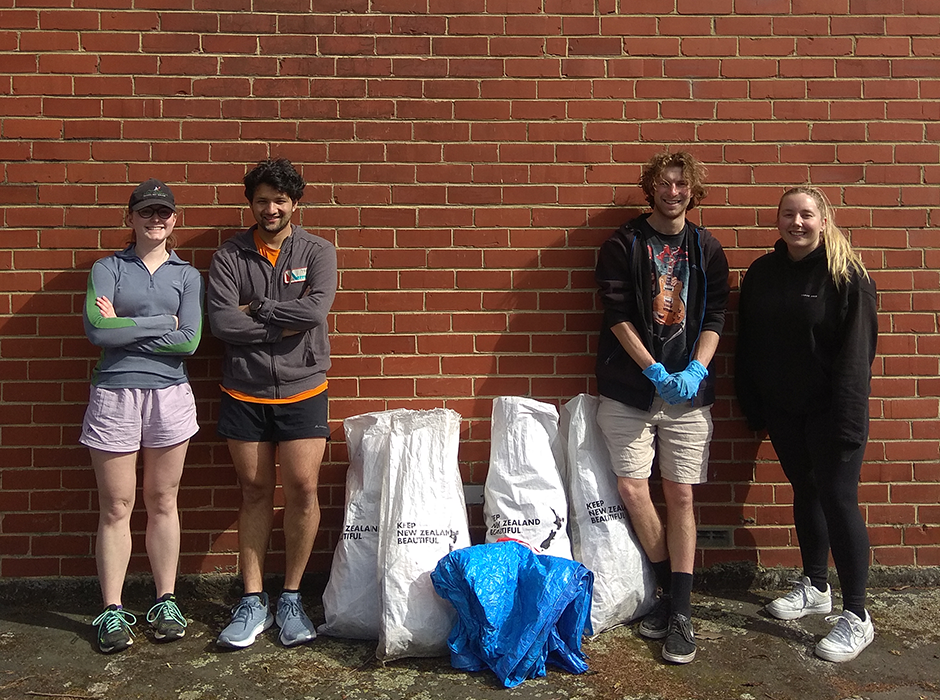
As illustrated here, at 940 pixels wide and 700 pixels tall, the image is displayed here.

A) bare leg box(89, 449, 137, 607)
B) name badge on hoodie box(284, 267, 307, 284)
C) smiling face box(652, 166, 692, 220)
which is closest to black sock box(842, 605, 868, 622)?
smiling face box(652, 166, 692, 220)

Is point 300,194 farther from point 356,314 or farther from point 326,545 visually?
point 326,545

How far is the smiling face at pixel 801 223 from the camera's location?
3596mm

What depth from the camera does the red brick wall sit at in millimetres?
3980

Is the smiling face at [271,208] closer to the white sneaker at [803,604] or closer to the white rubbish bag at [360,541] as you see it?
the white rubbish bag at [360,541]

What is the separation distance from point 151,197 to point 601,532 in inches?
102

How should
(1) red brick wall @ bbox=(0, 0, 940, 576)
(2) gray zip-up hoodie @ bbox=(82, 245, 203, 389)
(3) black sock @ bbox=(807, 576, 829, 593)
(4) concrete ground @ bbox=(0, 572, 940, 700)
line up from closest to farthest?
(4) concrete ground @ bbox=(0, 572, 940, 700), (2) gray zip-up hoodie @ bbox=(82, 245, 203, 389), (3) black sock @ bbox=(807, 576, 829, 593), (1) red brick wall @ bbox=(0, 0, 940, 576)

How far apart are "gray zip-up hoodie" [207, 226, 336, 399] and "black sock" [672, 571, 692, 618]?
6.28 ft

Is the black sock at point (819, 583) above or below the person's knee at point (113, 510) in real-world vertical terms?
below

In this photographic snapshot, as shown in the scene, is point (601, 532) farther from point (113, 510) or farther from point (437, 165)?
point (113, 510)

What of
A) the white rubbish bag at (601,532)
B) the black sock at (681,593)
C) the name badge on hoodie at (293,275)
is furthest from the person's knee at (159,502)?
the black sock at (681,593)

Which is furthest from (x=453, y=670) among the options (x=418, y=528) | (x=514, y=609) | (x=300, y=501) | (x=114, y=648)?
(x=114, y=648)

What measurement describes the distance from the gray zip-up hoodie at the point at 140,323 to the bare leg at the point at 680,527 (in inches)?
93.0

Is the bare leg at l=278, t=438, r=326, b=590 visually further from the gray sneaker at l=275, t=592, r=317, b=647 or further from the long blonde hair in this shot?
the long blonde hair

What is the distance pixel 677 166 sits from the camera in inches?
145
